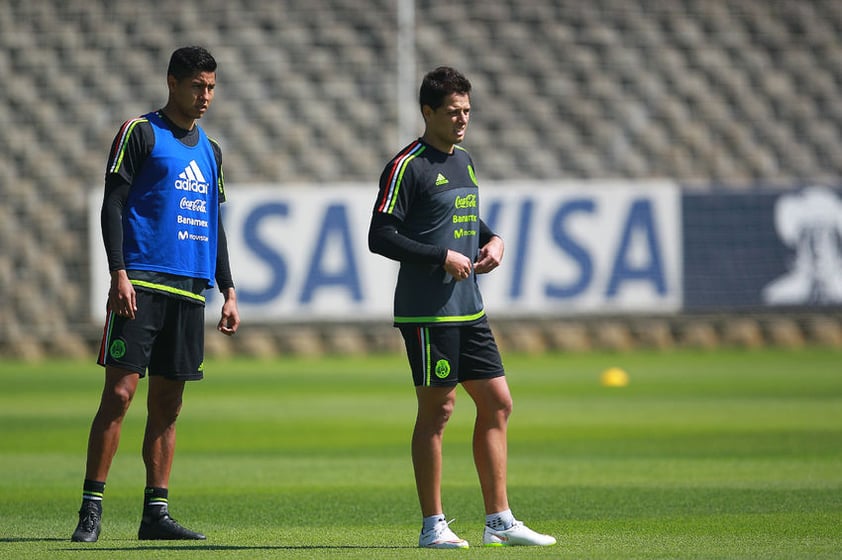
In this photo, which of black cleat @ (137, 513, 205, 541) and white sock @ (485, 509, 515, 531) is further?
black cleat @ (137, 513, 205, 541)

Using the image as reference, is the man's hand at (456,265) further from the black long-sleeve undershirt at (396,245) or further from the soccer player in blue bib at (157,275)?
the soccer player in blue bib at (157,275)

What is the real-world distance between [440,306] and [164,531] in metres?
1.41

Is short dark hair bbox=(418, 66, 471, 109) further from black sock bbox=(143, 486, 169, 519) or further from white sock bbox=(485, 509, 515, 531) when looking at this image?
black sock bbox=(143, 486, 169, 519)

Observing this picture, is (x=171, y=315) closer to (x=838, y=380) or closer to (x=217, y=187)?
(x=217, y=187)

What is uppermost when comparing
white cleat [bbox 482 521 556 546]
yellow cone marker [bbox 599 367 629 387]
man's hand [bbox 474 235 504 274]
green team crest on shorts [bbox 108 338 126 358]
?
yellow cone marker [bbox 599 367 629 387]

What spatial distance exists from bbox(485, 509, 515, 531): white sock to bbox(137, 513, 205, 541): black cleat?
1136 mm

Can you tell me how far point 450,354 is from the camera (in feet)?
18.1

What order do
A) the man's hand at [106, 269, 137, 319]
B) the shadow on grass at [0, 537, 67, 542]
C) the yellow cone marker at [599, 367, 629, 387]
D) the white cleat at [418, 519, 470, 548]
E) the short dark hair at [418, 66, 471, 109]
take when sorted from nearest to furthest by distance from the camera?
the white cleat at [418, 519, 470, 548] → the short dark hair at [418, 66, 471, 109] → the man's hand at [106, 269, 137, 319] → the shadow on grass at [0, 537, 67, 542] → the yellow cone marker at [599, 367, 629, 387]

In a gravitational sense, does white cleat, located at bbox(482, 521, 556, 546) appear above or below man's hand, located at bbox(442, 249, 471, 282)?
below

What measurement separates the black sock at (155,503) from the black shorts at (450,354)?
1158mm

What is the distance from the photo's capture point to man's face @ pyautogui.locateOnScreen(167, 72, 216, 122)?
19.1 feet

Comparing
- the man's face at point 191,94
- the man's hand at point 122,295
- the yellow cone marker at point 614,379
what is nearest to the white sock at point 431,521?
the man's hand at point 122,295

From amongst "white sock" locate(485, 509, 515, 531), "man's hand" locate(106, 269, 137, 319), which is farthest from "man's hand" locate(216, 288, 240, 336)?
"white sock" locate(485, 509, 515, 531)

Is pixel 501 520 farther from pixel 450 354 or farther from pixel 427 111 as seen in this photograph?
pixel 427 111
